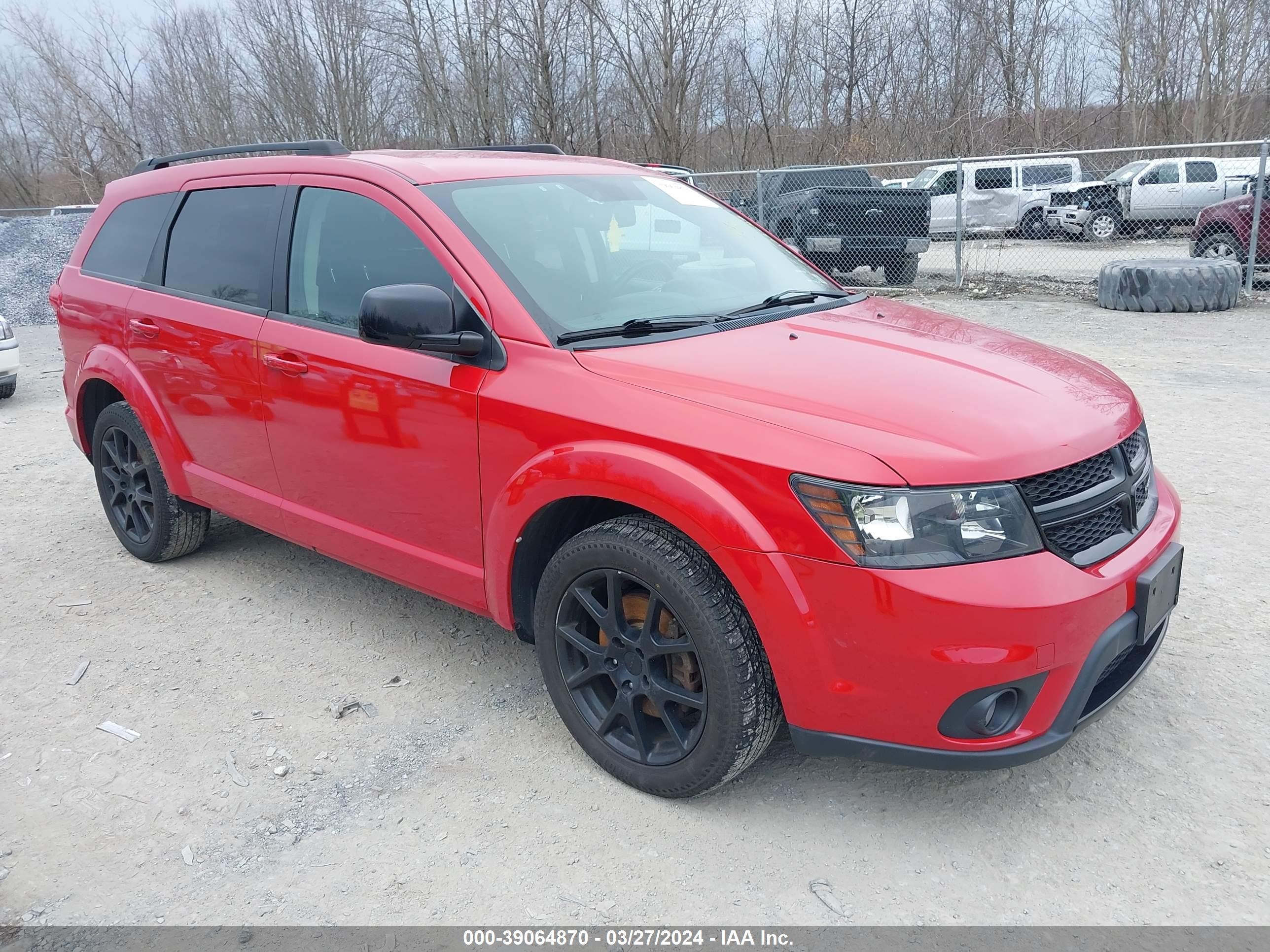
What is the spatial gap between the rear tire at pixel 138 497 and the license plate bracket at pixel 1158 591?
4.08 meters

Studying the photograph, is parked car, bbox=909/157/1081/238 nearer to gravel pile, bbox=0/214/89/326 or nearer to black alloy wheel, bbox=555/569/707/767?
gravel pile, bbox=0/214/89/326

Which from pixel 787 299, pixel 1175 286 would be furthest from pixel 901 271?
pixel 787 299

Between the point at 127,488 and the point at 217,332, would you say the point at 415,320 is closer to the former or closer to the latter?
the point at 217,332

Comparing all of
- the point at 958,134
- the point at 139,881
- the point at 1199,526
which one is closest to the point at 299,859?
the point at 139,881

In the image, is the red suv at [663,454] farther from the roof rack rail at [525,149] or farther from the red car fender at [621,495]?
the roof rack rail at [525,149]

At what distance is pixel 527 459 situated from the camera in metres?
2.84

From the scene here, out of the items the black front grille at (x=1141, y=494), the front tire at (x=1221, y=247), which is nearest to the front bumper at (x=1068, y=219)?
the front tire at (x=1221, y=247)

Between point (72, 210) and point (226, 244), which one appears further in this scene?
point (72, 210)

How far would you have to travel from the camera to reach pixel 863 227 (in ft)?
46.0

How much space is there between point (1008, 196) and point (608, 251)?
67.4 feet

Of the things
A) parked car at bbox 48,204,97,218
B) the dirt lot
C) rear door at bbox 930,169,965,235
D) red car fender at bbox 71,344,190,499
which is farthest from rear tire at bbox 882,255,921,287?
→ parked car at bbox 48,204,97,218

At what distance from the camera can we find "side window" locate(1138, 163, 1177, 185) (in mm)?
19016

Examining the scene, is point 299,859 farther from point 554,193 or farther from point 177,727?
point 554,193

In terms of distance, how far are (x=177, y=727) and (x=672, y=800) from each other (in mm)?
1788
